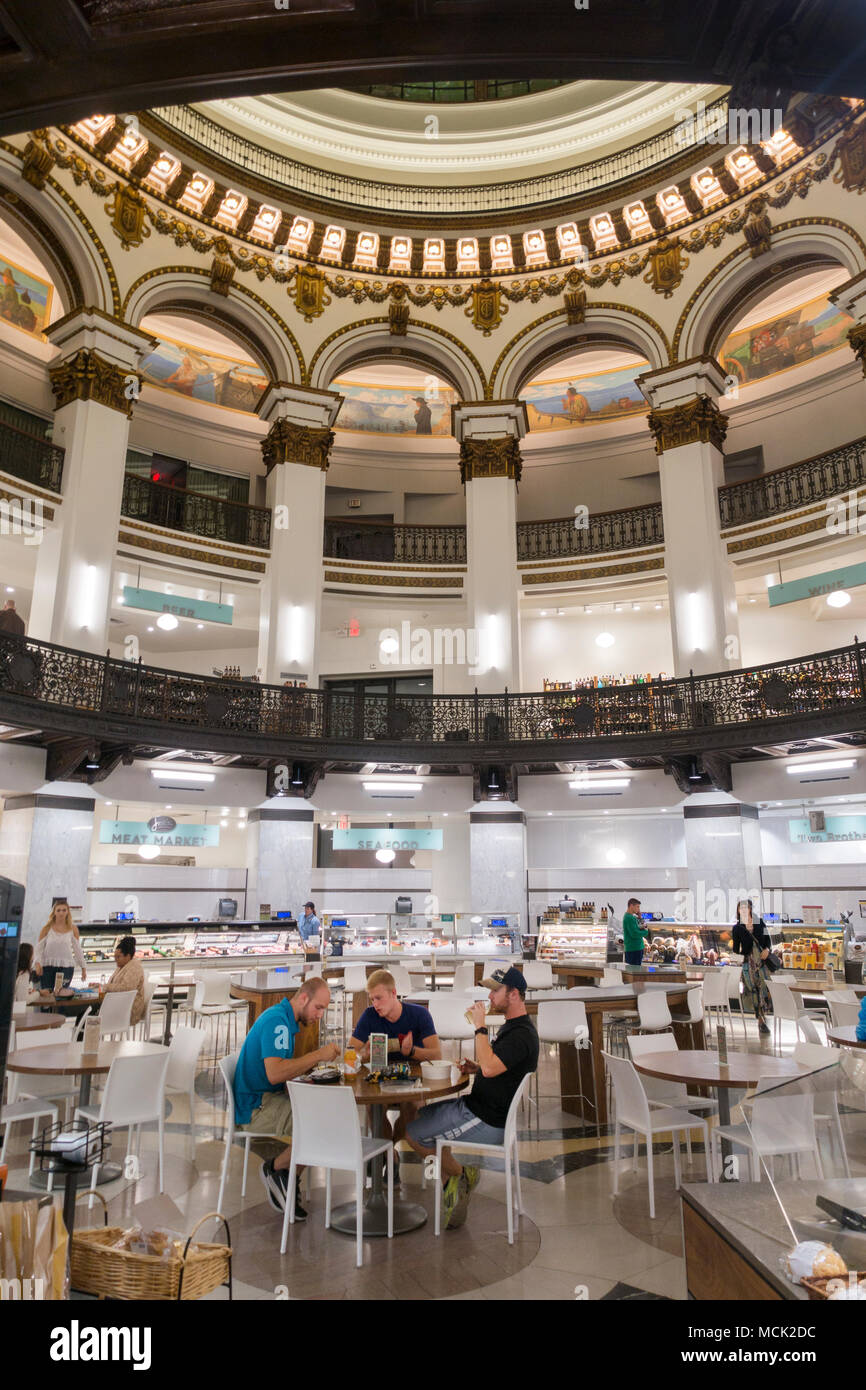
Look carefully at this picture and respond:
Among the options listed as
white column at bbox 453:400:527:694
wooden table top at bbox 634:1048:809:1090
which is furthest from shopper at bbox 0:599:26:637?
wooden table top at bbox 634:1048:809:1090

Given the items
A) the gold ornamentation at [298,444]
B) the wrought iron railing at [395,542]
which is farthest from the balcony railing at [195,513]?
the wrought iron railing at [395,542]

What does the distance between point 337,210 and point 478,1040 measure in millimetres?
17631

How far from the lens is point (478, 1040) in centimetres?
465

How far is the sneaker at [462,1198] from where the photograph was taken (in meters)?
4.52

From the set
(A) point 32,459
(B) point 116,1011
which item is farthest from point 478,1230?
(A) point 32,459

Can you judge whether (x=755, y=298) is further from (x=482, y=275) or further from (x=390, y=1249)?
(x=390, y=1249)

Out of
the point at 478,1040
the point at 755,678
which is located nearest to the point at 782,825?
the point at 755,678

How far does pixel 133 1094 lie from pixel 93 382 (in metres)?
12.7

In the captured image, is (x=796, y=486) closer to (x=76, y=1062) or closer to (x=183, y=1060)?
(x=183, y=1060)

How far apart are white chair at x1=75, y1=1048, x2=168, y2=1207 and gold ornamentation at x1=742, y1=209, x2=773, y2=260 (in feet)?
53.1

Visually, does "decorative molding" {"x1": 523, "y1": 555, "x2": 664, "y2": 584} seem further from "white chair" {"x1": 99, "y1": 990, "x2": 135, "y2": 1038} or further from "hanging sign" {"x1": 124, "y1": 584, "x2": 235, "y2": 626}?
"white chair" {"x1": 99, "y1": 990, "x2": 135, "y2": 1038}

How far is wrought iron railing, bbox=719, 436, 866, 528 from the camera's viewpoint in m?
14.6

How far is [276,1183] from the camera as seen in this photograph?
4586 mm

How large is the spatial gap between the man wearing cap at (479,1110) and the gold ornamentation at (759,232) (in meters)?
15.3
